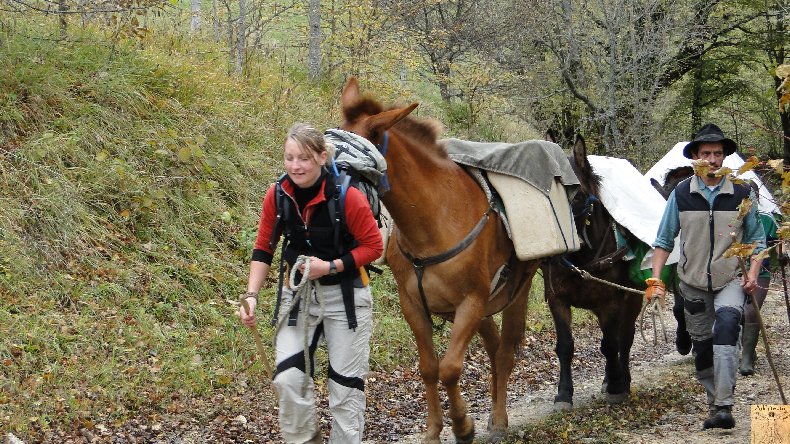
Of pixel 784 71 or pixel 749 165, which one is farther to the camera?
pixel 749 165

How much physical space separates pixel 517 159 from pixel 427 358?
1.61m

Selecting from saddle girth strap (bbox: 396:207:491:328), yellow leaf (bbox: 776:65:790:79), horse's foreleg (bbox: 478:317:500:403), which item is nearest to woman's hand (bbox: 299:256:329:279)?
saddle girth strap (bbox: 396:207:491:328)

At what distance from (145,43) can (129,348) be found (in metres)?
5.59

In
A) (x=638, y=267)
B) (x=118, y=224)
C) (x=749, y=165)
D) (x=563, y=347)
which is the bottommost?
(x=563, y=347)

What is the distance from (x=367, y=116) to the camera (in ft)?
17.5

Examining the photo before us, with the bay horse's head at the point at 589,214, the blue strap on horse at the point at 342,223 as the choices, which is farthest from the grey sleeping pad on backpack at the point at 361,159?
the bay horse's head at the point at 589,214

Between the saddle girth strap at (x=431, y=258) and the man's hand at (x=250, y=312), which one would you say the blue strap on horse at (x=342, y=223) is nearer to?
the man's hand at (x=250, y=312)

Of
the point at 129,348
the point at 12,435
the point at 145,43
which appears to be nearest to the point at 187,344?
the point at 129,348

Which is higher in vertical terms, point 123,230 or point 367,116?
point 367,116

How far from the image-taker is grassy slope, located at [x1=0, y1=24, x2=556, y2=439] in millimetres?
7043

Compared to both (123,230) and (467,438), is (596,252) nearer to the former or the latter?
(467,438)

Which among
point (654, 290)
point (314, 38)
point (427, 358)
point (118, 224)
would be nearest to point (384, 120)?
point (427, 358)

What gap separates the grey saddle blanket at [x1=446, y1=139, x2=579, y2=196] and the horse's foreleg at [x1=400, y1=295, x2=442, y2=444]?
1.11m

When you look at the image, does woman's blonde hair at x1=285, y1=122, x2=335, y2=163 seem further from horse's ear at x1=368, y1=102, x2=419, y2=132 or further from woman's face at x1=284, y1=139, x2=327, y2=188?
horse's ear at x1=368, y1=102, x2=419, y2=132
